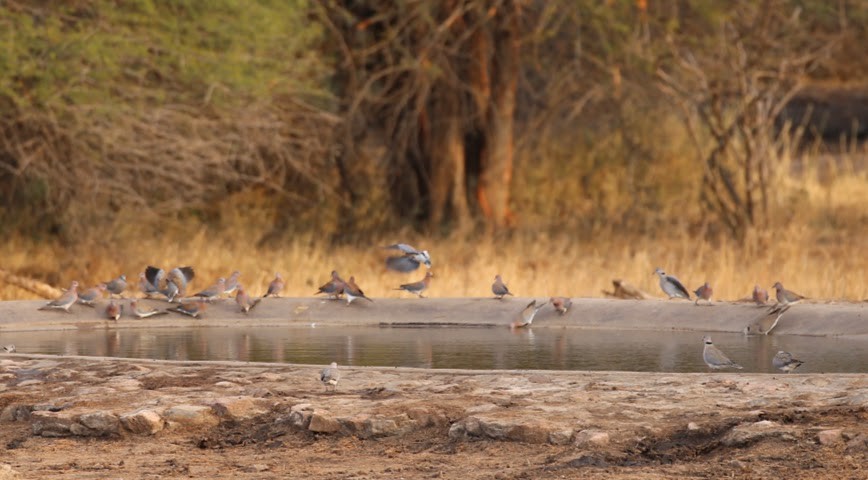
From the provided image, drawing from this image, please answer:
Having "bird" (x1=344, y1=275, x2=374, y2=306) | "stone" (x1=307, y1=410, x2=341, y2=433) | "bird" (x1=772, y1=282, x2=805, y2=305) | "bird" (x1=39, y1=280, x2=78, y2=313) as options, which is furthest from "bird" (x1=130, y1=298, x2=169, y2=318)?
"bird" (x1=772, y1=282, x2=805, y2=305)

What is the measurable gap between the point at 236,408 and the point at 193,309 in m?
4.02

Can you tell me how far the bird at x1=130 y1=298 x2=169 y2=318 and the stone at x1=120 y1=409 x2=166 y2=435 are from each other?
13.6ft

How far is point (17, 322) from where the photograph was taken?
36.1ft

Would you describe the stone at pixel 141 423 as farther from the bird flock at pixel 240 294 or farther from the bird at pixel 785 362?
Answer: the bird flock at pixel 240 294

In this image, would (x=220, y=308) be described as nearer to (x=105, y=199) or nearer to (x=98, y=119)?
(x=98, y=119)

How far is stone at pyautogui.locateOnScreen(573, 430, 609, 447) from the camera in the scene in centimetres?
637

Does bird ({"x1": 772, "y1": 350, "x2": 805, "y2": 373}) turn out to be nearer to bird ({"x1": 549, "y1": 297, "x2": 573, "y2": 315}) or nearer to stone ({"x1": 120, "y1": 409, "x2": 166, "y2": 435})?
bird ({"x1": 549, "y1": 297, "x2": 573, "y2": 315})

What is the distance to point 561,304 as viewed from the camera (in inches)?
420

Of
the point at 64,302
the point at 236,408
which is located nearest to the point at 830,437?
the point at 236,408

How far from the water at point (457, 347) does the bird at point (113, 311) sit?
141 millimetres

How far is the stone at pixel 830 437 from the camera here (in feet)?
A: 20.1

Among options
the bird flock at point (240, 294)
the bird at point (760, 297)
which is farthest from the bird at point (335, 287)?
the bird at point (760, 297)

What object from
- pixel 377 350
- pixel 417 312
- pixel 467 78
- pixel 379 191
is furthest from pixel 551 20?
pixel 377 350

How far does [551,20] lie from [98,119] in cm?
853
